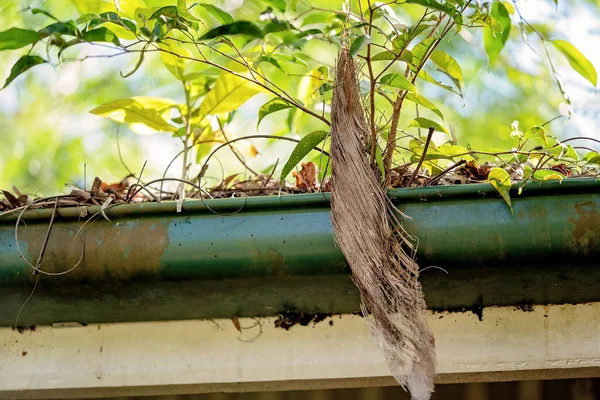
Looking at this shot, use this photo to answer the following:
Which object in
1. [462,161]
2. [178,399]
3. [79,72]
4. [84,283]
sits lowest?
[178,399]

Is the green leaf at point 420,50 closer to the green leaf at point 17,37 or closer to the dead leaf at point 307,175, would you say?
the dead leaf at point 307,175

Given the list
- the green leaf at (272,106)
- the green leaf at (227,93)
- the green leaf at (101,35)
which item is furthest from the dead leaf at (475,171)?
the green leaf at (101,35)

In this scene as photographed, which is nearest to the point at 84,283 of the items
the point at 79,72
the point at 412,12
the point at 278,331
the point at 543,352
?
the point at 278,331

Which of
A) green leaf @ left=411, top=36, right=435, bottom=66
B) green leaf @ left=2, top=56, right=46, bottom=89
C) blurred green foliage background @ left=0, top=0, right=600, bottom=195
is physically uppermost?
blurred green foliage background @ left=0, top=0, right=600, bottom=195

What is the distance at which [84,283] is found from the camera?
2.93 ft

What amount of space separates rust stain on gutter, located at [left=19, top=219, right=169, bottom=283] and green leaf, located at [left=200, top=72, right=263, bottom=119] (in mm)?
459

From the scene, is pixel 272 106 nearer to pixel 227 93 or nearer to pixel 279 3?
pixel 279 3

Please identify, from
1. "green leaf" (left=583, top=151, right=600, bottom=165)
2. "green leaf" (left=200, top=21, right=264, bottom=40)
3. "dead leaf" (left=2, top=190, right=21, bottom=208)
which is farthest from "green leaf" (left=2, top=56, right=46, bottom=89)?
"green leaf" (left=583, top=151, right=600, bottom=165)

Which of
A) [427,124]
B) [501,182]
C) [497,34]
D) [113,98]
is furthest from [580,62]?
[113,98]

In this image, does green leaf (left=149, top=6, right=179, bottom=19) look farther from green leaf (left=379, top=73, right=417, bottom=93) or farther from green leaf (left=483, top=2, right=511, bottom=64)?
green leaf (left=483, top=2, right=511, bottom=64)

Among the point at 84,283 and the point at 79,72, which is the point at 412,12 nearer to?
the point at 79,72

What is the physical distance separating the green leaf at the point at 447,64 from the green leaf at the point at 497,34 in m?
0.11

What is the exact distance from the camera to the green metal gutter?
79 centimetres

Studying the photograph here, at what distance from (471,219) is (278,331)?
13.7 inches
